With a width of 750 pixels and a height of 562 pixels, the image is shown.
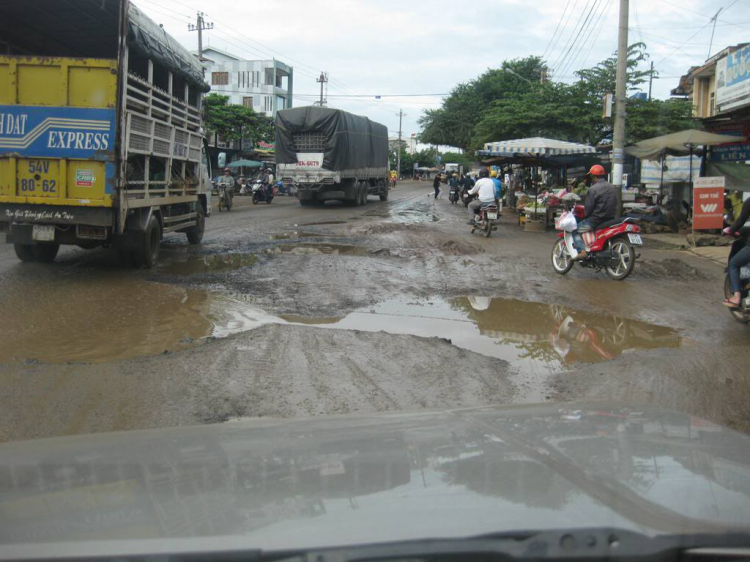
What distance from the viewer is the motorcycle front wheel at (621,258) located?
32.1 ft

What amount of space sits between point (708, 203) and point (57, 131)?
40.6 feet

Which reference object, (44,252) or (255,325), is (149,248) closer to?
(44,252)

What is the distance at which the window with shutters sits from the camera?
63781mm

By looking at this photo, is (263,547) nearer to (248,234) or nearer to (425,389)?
(425,389)

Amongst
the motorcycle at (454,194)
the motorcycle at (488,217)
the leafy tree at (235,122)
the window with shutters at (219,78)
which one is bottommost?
the motorcycle at (488,217)

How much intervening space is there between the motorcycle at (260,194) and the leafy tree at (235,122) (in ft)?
33.0

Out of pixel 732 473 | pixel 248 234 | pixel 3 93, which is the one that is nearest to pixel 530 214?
pixel 248 234

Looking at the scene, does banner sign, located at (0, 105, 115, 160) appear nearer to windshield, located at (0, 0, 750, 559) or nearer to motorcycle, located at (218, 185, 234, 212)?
windshield, located at (0, 0, 750, 559)

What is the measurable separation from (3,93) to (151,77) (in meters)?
2.07

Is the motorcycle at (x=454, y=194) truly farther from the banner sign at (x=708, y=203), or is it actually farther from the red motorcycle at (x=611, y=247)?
the red motorcycle at (x=611, y=247)

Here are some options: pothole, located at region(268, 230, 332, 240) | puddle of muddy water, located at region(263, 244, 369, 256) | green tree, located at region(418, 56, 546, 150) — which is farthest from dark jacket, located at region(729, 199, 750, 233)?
green tree, located at region(418, 56, 546, 150)

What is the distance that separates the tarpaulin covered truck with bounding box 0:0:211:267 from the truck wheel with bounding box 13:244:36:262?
0.02 metres

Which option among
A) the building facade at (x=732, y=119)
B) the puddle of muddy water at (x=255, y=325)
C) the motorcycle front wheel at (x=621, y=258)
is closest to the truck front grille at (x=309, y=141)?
the building facade at (x=732, y=119)

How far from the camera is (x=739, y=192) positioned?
1559 cm
